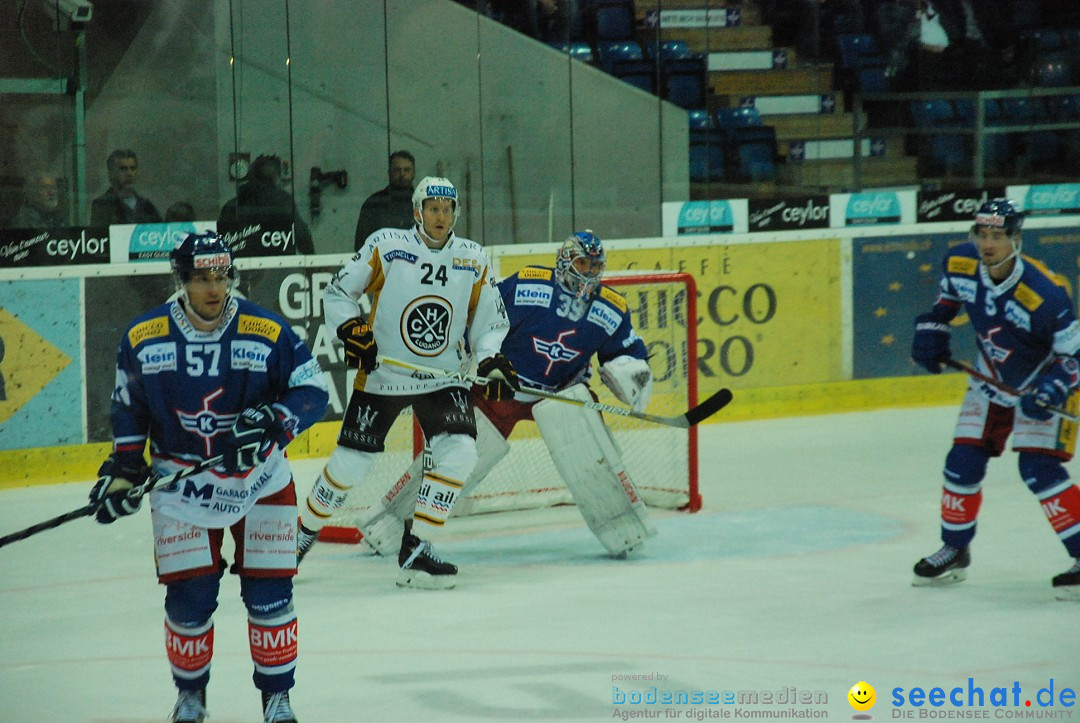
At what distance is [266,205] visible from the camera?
6.70m

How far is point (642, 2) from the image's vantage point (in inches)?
313

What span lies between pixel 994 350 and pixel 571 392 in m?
1.38

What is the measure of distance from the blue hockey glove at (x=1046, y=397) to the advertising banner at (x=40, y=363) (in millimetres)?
3791

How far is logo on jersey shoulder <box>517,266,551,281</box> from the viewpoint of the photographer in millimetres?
5119

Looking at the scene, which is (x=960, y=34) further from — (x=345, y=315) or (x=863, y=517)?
(x=345, y=315)

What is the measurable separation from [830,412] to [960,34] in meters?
2.65

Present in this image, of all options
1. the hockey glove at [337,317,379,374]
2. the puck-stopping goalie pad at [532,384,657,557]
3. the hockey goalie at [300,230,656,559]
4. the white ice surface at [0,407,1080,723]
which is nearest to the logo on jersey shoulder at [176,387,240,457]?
the white ice surface at [0,407,1080,723]

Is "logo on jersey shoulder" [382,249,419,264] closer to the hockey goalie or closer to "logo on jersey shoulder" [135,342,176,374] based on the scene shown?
the hockey goalie

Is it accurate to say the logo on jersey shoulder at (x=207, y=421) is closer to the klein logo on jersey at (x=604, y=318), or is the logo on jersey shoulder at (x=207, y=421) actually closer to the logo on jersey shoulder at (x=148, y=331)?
the logo on jersey shoulder at (x=148, y=331)

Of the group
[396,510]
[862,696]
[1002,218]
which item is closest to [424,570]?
[396,510]

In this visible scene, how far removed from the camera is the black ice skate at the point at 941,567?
14.8 ft

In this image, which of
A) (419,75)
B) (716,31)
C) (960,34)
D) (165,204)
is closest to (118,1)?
(165,204)

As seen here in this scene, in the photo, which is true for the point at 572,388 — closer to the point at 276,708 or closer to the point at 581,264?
the point at 581,264

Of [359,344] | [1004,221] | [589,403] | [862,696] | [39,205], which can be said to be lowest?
[862,696]
